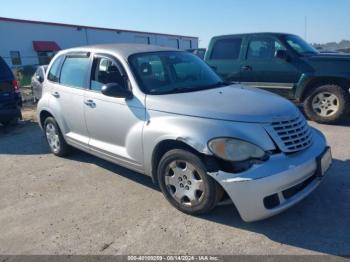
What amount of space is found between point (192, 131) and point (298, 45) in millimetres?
5648

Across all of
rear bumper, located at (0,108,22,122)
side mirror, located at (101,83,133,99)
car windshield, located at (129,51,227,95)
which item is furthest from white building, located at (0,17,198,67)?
side mirror, located at (101,83,133,99)

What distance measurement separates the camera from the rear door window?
207 inches

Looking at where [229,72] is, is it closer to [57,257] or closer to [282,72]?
[282,72]

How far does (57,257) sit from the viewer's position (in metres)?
3.35

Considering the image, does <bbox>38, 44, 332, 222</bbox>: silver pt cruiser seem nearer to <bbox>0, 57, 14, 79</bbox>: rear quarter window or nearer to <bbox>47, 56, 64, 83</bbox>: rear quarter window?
<bbox>47, 56, 64, 83</bbox>: rear quarter window

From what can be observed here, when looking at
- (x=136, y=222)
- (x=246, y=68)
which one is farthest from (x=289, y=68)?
(x=136, y=222)

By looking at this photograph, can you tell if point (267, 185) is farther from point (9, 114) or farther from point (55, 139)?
point (9, 114)

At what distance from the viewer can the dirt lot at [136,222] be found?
3410 mm

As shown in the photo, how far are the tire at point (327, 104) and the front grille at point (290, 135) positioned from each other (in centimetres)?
385

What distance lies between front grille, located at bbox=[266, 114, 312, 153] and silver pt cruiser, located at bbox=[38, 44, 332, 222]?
11mm

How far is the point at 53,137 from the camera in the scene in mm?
6266

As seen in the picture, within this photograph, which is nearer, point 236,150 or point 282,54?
point 236,150

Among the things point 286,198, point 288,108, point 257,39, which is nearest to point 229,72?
point 257,39

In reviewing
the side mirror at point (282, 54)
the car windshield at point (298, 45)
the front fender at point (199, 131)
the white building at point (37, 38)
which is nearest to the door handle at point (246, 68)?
the side mirror at point (282, 54)
